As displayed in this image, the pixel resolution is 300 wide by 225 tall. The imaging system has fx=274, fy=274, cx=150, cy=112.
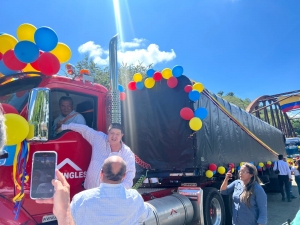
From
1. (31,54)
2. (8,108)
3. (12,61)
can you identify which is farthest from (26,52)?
(8,108)

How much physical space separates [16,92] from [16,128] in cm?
67

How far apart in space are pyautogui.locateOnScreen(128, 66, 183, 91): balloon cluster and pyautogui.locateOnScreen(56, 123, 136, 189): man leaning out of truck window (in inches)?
79.9

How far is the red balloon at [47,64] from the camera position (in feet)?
9.34

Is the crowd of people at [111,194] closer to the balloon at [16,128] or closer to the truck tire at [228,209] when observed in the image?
the balloon at [16,128]

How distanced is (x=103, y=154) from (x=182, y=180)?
2.39 meters

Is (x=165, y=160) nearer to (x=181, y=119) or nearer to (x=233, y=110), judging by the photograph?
(x=181, y=119)

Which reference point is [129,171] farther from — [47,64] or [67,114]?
[47,64]

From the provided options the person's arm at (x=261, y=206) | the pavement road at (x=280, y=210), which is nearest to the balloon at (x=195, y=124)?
the person's arm at (x=261, y=206)

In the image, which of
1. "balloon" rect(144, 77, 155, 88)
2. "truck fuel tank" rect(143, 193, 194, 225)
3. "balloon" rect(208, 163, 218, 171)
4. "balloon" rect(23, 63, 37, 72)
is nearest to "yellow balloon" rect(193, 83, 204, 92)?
"balloon" rect(144, 77, 155, 88)

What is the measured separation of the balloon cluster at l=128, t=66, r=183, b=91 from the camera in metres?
4.86

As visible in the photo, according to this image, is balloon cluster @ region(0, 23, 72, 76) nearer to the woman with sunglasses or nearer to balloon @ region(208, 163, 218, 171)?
the woman with sunglasses

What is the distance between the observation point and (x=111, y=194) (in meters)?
1.83

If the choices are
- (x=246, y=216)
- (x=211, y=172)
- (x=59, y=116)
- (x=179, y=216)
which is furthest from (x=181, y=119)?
(x=59, y=116)

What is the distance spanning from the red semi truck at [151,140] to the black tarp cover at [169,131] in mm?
17
